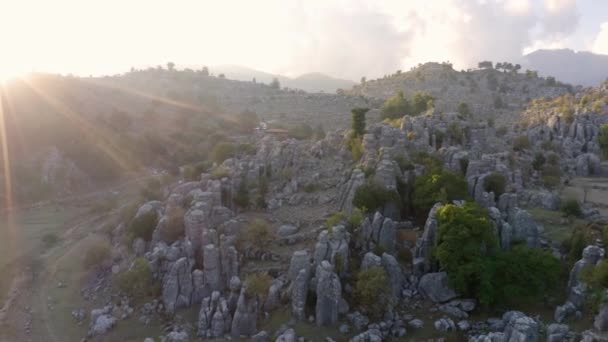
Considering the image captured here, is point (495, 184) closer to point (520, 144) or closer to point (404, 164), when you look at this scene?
point (404, 164)

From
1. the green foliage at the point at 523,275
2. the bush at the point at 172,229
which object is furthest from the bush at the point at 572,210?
the bush at the point at 172,229

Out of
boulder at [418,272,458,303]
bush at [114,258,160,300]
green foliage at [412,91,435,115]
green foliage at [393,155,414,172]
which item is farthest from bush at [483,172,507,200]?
green foliage at [412,91,435,115]

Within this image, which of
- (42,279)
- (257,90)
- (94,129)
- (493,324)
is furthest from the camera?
(257,90)

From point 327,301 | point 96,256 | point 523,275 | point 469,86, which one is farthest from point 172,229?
point 469,86

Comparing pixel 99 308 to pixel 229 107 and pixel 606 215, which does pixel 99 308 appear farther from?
pixel 229 107

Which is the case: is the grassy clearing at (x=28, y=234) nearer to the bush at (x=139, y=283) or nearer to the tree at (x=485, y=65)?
the bush at (x=139, y=283)

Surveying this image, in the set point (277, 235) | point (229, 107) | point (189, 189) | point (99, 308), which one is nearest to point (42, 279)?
point (99, 308)
